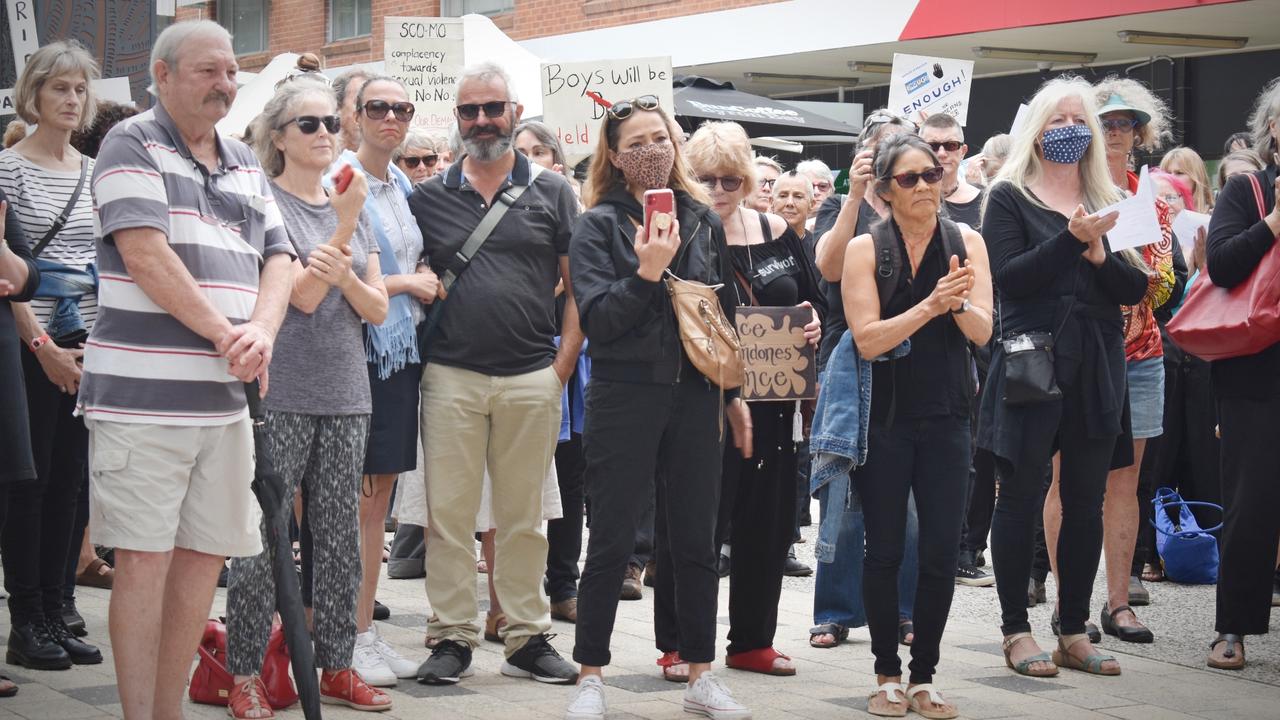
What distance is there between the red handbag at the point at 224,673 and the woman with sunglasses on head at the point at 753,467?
5.82 ft

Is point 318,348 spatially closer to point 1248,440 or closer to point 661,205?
point 661,205

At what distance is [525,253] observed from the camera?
18.7 ft

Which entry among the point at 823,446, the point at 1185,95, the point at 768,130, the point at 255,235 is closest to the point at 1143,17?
the point at 1185,95

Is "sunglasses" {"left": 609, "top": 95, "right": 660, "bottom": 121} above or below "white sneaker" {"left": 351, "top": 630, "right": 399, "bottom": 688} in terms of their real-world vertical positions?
above

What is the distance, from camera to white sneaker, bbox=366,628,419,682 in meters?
5.67

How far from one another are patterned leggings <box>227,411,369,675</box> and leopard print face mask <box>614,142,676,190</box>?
129 centimetres

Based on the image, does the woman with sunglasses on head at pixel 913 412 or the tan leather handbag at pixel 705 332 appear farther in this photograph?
the woman with sunglasses on head at pixel 913 412

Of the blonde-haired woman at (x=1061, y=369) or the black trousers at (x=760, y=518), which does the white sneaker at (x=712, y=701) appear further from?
the blonde-haired woman at (x=1061, y=369)

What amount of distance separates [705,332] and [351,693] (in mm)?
1735

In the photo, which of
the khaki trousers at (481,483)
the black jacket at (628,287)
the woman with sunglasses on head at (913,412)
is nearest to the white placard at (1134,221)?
the woman with sunglasses on head at (913,412)

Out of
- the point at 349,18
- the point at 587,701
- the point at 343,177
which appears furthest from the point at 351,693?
the point at 349,18

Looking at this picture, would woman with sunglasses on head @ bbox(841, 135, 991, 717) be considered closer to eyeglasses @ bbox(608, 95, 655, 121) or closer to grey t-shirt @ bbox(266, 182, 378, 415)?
eyeglasses @ bbox(608, 95, 655, 121)

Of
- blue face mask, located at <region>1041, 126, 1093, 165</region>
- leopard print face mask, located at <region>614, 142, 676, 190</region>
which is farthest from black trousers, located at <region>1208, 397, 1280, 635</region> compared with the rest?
leopard print face mask, located at <region>614, 142, 676, 190</region>

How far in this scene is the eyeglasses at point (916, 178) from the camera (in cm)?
535
